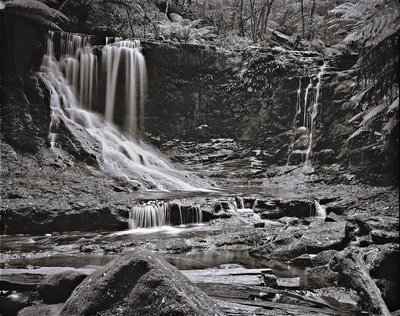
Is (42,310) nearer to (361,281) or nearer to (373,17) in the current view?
(361,281)

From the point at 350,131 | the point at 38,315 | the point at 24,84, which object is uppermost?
the point at 24,84

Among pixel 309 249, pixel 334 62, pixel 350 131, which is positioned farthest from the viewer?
pixel 334 62

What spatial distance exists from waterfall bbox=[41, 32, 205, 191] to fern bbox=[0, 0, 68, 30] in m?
0.51

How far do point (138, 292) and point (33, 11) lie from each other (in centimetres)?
1075

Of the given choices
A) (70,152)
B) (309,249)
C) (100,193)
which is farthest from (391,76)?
(70,152)

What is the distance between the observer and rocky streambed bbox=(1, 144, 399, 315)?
2434 millimetres

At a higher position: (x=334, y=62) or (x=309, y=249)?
(x=334, y=62)

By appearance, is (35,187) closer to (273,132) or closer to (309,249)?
(309,249)

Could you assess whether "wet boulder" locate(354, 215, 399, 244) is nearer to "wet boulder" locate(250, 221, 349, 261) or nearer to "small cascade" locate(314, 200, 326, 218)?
"wet boulder" locate(250, 221, 349, 261)

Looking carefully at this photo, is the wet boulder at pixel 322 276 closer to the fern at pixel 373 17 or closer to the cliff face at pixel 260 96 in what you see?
the fern at pixel 373 17

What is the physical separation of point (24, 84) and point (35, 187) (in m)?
4.08

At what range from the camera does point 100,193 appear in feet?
23.1

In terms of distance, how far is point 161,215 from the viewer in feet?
21.2

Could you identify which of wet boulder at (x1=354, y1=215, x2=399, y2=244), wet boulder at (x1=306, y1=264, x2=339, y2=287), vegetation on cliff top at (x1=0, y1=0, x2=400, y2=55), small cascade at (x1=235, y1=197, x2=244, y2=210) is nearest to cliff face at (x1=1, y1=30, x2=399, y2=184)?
vegetation on cliff top at (x1=0, y1=0, x2=400, y2=55)
